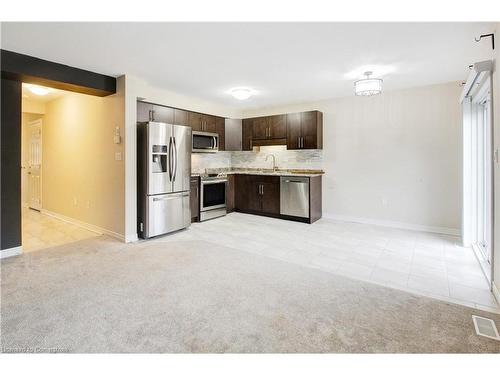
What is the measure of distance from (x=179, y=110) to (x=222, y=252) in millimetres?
2956

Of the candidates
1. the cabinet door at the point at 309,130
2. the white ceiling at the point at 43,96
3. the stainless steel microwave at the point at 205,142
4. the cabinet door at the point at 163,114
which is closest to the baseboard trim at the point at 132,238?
the cabinet door at the point at 163,114

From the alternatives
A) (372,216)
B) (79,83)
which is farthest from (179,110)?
(372,216)

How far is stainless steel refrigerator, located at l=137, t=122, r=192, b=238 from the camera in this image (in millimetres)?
3930

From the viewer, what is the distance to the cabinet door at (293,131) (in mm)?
5418

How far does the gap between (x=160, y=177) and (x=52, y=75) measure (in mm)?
1816

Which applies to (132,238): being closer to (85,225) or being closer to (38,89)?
(85,225)

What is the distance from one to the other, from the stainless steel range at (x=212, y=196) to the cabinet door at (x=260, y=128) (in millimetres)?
1213

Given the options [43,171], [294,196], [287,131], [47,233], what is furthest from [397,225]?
[43,171]

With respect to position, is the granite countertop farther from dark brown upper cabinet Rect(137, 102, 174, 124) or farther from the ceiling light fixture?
the ceiling light fixture

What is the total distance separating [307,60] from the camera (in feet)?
10.7
